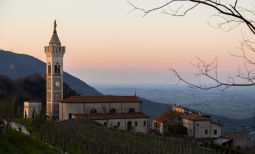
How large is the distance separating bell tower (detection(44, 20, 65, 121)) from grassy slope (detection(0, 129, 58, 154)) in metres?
26.4

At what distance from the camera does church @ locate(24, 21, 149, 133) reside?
183 ft

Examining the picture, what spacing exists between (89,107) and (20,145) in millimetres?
26288

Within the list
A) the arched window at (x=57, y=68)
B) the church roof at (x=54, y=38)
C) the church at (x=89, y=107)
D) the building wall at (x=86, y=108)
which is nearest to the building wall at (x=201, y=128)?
the church at (x=89, y=107)

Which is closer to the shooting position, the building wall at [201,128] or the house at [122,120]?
the building wall at [201,128]

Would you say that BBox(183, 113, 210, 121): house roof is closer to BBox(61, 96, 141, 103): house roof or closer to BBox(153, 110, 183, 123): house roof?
BBox(153, 110, 183, 123): house roof

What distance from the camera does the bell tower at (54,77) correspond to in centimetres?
6059

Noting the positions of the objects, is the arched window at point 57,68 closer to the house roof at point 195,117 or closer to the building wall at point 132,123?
the building wall at point 132,123

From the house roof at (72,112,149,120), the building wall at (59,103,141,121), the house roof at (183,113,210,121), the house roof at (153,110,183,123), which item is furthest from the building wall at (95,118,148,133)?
the house roof at (183,113,210,121)

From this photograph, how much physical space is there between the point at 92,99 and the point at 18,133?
939 inches

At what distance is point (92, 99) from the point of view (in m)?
57.6

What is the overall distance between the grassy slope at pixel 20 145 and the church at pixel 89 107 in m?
20.1

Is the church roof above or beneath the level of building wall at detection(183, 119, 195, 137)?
above

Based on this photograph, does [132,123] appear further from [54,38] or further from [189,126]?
[54,38]

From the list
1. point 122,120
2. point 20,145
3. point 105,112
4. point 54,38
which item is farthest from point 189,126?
point 20,145
